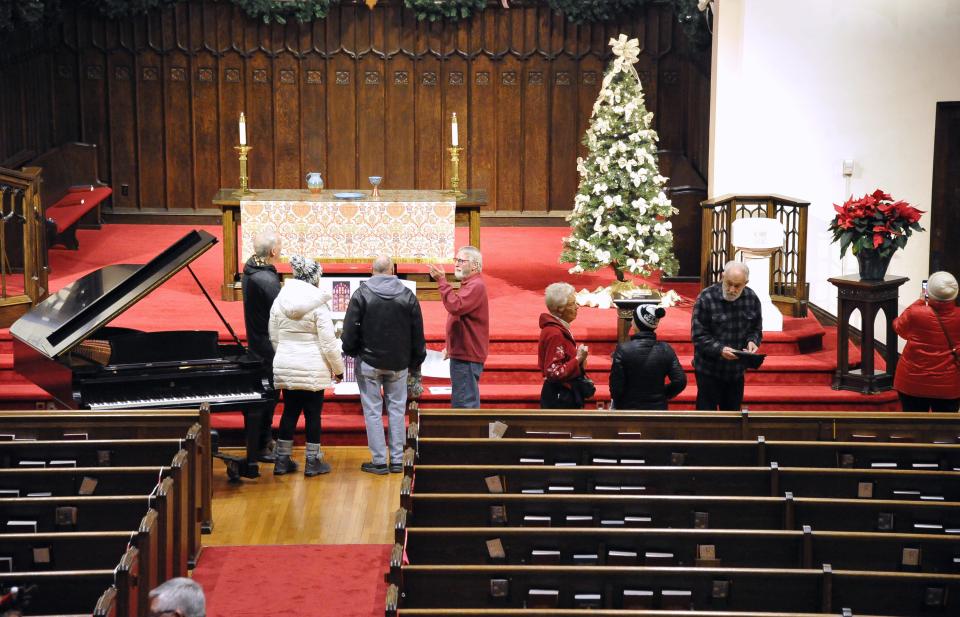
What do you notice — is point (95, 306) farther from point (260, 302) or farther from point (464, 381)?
point (464, 381)

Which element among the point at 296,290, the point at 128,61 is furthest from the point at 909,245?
the point at 128,61

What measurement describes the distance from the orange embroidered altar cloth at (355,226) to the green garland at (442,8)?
4.47 m

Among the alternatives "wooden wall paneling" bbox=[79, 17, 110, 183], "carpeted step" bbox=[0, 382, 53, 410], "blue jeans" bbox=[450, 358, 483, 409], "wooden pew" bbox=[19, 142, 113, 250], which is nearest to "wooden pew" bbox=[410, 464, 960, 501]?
"blue jeans" bbox=[450, 358, 483, 409]

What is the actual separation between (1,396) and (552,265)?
233 inches

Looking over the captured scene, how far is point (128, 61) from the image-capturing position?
1544 centimetres

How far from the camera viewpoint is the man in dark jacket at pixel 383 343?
323 inches

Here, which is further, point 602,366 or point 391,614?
point 602,366

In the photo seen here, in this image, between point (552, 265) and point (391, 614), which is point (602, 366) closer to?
point (552, 265)

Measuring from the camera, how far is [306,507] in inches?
316

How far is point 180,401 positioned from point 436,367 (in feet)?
8.18

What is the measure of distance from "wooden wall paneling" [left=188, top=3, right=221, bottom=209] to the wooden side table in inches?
334

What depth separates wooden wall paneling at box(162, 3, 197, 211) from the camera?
1539 centimetres

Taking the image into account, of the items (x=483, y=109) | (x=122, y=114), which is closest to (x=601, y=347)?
(x=483, y=109)

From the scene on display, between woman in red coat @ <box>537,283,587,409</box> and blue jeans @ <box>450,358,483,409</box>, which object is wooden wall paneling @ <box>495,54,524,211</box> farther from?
woman in red coat @ <box>537,283,587,409</box>
